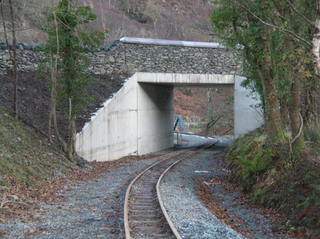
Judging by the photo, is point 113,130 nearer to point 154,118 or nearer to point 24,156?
point 154,118

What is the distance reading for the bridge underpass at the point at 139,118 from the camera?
20.8m

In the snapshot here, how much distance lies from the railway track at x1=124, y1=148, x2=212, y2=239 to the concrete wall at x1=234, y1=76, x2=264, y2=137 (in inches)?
498

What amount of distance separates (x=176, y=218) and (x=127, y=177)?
22.0ft

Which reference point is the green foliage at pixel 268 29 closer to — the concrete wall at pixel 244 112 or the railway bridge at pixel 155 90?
the railway bridge at pixel 155 90

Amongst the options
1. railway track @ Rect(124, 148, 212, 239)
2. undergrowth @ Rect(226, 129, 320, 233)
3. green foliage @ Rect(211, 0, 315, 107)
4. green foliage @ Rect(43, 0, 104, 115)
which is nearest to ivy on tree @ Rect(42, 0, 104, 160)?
green foliage @ Rect(43, 0, 104, 115)

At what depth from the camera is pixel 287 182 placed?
10.3 metres

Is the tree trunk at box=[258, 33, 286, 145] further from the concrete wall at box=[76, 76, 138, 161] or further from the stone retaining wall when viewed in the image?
the stone retaining wall

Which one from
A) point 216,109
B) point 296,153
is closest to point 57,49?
point 296,153

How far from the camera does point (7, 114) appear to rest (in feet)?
58.2

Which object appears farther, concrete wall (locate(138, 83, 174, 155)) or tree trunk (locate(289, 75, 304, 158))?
concrete wall (locate(138, 83, 174, 155))

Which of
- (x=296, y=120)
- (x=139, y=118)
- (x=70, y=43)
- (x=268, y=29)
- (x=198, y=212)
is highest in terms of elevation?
(x=70, y=43)

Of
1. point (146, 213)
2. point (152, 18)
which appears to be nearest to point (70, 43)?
point (146, 213)

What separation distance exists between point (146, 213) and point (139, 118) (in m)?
16.3

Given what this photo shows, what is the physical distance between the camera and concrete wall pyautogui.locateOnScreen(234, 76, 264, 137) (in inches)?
1029
